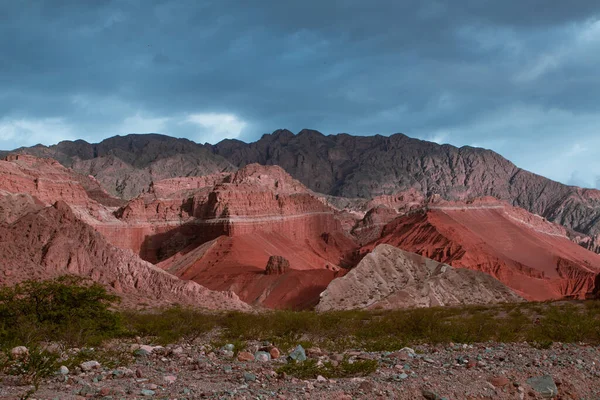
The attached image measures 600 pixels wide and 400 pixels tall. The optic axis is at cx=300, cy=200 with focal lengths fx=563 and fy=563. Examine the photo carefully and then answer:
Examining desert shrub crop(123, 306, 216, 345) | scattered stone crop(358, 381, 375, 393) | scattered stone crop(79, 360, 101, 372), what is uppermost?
scattered stone crop(358, 381, 375, 393)

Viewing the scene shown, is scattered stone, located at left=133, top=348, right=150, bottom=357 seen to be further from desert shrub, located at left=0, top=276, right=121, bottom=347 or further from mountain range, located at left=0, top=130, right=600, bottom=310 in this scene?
mountain range, located at left=0, top=130, right=600, bottom=310

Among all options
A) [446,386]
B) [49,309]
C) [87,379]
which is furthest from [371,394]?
[49,309]

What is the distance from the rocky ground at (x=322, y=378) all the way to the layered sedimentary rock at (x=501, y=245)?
182 ft

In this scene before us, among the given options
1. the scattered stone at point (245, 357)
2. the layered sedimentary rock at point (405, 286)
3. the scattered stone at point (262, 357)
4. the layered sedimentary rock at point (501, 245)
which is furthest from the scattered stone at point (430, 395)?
the layered sedimentary rock at point (501, 245)

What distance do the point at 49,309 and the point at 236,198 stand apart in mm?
65523

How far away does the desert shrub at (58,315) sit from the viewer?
19.6 meters

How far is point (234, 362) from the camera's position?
14.9 metres

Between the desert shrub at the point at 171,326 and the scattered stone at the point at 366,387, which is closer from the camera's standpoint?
the scattered stone at the point at 366,387

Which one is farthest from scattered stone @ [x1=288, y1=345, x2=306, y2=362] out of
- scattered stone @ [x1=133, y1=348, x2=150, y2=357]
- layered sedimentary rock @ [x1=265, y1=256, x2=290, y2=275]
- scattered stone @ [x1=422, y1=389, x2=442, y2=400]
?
layered sedimentary rock @ [x1=265, y1=256, x2=290, y2=275]

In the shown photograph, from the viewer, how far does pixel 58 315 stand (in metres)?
22.5

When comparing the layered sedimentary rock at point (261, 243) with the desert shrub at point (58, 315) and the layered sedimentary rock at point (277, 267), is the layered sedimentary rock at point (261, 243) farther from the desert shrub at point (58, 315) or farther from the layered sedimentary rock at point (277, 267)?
the desert shrub at point (58, 315)

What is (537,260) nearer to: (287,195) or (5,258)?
(287,195)

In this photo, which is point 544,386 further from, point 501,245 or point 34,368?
Result: point 501,245

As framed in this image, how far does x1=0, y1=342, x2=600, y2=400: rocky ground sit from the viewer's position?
1099cm
